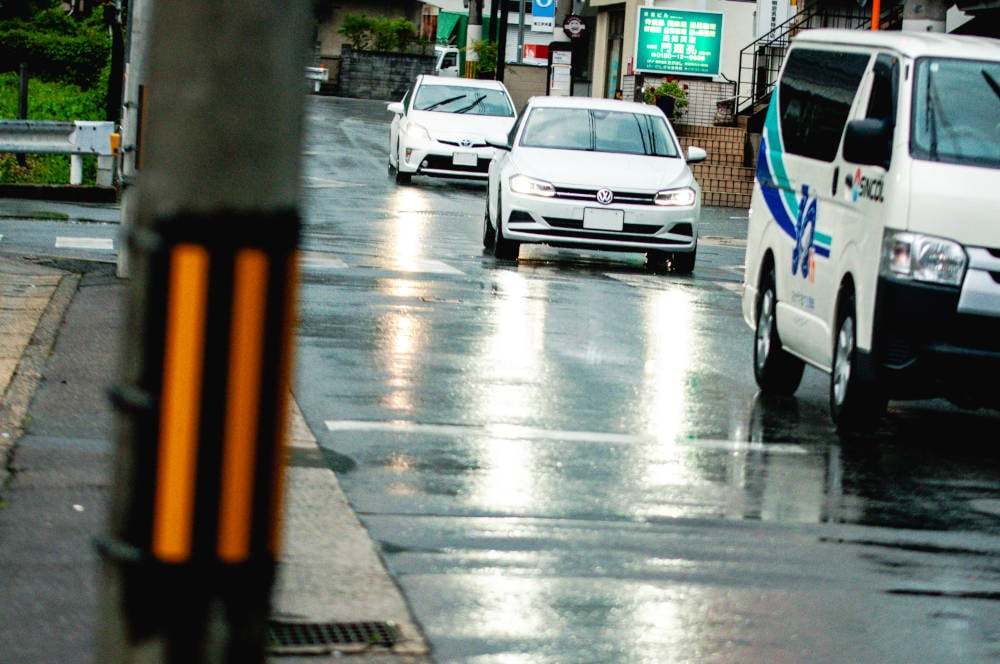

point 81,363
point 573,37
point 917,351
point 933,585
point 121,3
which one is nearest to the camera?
point 933,585

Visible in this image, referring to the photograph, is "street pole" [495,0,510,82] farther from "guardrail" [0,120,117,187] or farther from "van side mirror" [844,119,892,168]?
"van side mirror" [844,119,892,168]

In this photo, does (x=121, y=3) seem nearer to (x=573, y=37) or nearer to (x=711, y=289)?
(x=711, y=289)

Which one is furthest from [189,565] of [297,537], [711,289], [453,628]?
[711,289]

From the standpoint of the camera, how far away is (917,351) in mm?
9023

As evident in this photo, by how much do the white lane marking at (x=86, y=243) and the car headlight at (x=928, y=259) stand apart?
374 inches

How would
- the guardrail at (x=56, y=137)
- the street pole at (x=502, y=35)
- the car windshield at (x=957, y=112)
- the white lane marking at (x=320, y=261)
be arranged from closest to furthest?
the car windshield at (x=957, y=112) < the white lane marking at (x=320, y=261) < the guardrail at (x=56, y=137) < the street pole at (x=502, y=35)

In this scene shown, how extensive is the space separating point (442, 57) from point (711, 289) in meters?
48.2

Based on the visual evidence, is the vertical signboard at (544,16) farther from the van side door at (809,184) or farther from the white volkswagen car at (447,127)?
the van side door at (809,184)

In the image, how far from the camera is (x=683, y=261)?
61.9 ft

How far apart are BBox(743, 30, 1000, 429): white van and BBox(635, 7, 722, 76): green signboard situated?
97.9 feet

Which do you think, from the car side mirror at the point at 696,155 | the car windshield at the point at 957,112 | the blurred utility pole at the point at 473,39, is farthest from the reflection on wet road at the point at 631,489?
the blurred utility pole at the point at 473,39

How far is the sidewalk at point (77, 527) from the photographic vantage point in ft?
→ 17.5

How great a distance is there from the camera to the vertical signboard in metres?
52.7

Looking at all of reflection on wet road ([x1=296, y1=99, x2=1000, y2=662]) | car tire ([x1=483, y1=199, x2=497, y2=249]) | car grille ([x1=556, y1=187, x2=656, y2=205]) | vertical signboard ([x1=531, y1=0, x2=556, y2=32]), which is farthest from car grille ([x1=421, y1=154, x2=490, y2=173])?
vertical signboard ([x1=531, y1=0, x2=556, y2=32])
